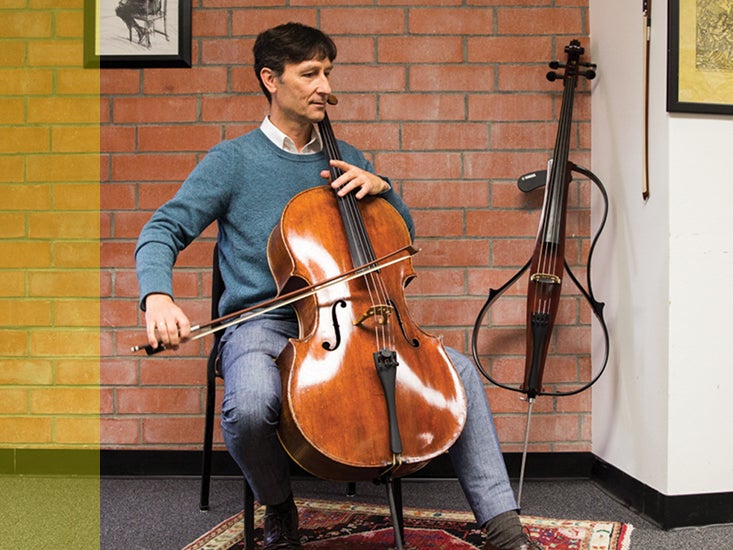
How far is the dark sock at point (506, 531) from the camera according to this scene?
1.51 m

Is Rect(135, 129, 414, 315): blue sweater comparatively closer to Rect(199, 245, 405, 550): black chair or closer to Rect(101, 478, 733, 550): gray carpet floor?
Rect(199, 245, 405, 550): black chair

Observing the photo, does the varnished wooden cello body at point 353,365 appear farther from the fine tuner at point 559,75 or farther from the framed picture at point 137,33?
the framed picture at point 137,33

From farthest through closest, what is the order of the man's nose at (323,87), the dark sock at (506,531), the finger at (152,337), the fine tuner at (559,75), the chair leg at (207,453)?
the fine tuner at (559,75) < the chair leg at (207,453) < the man's nose at (323,87) < the dark sock at (506,531) < the finger at (152,337)

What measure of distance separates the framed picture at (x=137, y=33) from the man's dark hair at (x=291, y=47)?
63cm

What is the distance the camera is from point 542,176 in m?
2.36

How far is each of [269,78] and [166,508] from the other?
4.00ft

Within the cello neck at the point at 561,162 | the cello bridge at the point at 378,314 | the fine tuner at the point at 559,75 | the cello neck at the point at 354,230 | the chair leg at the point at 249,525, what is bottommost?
the chair leg at the point at 249,525

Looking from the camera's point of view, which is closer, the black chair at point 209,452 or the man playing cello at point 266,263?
the man playing cello at point 266,263

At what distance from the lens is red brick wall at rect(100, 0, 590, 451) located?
2447 mm

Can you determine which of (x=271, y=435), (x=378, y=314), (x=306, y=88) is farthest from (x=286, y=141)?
(x=271, y=435)

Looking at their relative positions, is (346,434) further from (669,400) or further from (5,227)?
(5,227)

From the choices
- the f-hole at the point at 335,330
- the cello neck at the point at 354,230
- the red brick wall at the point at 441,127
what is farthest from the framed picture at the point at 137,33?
the f-hole at the point at 335,330

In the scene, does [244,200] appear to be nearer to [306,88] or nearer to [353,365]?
[306,88]

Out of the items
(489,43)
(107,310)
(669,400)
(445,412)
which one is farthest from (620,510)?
(107,310)
